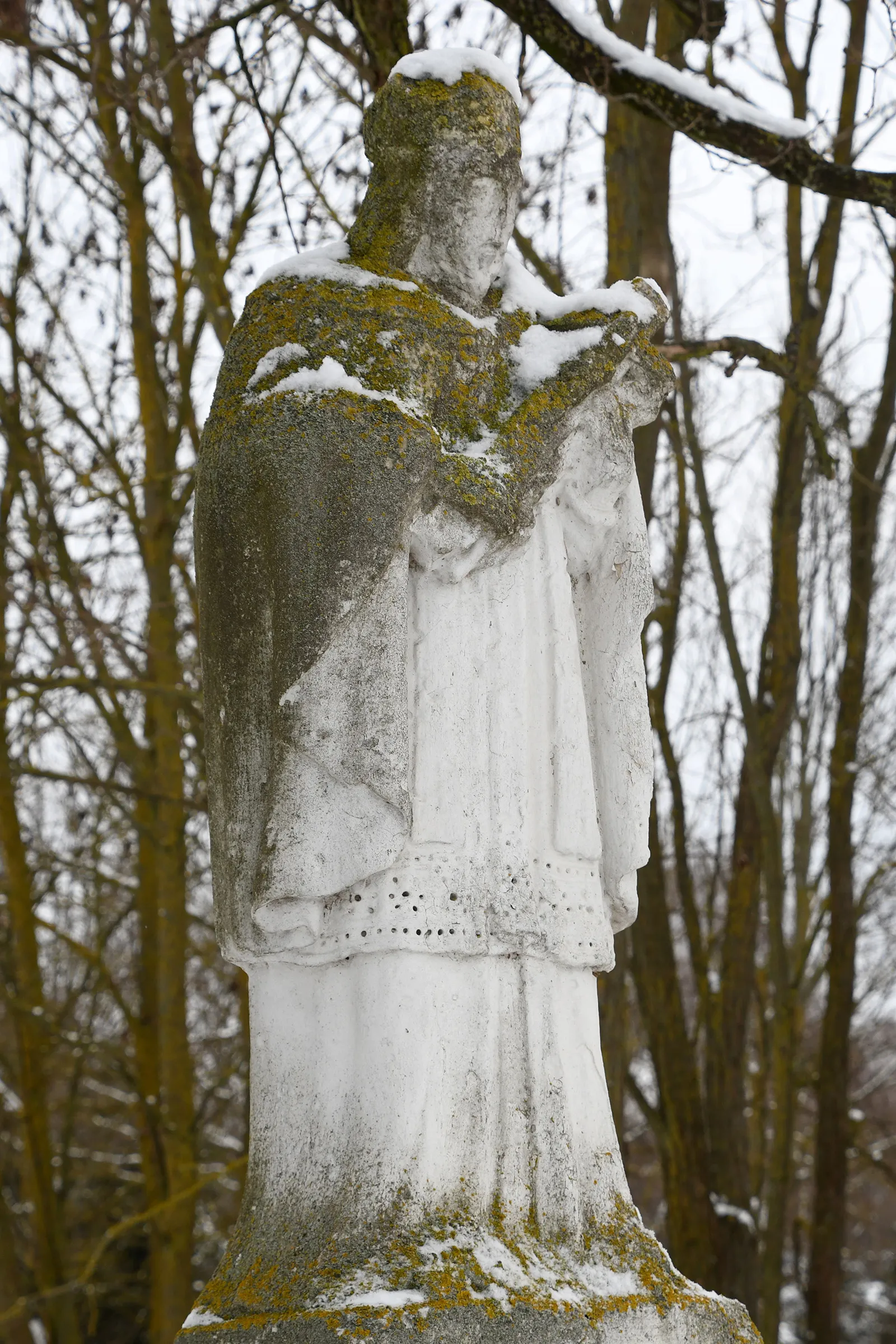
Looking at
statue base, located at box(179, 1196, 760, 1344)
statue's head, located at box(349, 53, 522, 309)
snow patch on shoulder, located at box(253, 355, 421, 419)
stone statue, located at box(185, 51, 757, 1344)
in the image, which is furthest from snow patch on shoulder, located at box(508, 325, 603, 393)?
statue base, located at box(179, 1196, 760, 1344)

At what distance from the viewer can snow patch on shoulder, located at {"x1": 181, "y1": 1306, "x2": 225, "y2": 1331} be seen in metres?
2.95

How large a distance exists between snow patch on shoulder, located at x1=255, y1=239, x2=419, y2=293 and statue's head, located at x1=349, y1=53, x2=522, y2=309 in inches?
2.5

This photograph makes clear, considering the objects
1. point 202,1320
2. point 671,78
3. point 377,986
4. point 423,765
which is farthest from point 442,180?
point 202,1320

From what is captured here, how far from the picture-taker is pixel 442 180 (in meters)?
3.61

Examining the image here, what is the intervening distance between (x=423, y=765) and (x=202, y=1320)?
116 centimetres

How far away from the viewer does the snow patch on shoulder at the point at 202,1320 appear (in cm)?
295

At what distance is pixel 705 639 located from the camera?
13117 millimetres

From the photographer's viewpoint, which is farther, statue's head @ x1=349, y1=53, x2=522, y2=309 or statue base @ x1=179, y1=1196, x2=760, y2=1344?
statue's head @ x1=349, y1=53, x2=522, y2=309

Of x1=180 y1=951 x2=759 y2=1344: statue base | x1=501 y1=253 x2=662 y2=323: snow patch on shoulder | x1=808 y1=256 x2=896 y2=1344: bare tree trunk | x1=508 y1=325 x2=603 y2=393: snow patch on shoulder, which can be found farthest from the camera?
x1=808 y1=256 x2=896 y2=1344: bare tree trunk

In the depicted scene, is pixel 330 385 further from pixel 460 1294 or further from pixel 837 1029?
pixel 837 1029

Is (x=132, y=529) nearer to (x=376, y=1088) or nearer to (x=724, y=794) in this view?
(x=724, y=794)

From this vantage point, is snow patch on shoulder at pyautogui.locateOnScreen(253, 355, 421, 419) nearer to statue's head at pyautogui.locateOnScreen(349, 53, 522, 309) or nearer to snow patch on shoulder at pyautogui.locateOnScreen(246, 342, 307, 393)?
snow patch on shoulder at pyautogui.locateOnScreen(246, 342, 307, 393)

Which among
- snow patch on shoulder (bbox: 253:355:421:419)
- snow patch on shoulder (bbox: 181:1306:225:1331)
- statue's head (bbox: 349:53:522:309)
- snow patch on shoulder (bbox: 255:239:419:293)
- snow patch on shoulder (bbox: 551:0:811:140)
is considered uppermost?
snow patch on shoulder (bbox: 551:0:811:140)

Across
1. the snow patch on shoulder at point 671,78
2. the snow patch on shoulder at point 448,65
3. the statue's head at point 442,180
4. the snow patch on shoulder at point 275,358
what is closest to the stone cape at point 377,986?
the snow patch on shoulder at point 275,358
